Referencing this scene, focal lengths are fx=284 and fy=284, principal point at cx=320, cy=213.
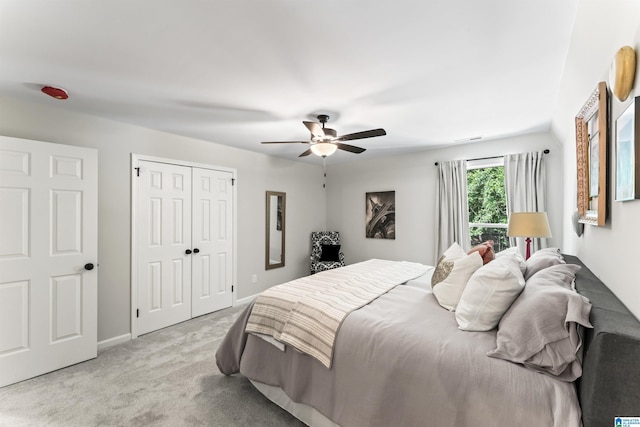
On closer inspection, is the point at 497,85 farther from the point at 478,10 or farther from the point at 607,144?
the point at 607,144

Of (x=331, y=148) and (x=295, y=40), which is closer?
(x=295, y=40)

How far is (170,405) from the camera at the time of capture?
2078 millimetres

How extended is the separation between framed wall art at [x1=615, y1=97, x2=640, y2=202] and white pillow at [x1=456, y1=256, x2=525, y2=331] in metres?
0.59

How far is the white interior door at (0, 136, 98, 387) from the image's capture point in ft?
7.79

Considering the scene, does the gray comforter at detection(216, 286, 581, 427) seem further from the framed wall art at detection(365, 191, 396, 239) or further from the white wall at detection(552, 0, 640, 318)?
the framed wall art at detection(365, 191, 396, 239)

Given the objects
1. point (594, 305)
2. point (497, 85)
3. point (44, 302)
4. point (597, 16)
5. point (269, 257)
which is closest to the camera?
point (594, 305)

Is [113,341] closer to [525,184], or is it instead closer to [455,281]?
[455,281]

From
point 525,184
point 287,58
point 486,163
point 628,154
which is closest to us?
point 628,154

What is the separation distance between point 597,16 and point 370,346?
6.45 ft

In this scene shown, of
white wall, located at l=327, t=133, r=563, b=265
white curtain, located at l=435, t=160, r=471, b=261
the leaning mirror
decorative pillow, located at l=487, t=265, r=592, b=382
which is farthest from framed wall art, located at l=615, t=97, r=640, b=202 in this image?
the leaning mirror

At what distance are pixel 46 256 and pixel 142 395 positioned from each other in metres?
1.53

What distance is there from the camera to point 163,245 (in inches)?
139

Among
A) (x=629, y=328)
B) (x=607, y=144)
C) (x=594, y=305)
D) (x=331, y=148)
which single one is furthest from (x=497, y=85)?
(x=629, y=328)

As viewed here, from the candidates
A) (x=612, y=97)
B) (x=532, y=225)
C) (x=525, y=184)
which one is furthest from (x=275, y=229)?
(x=612, y=97)
